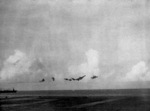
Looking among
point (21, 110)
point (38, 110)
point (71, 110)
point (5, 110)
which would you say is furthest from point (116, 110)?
point (5, 110)

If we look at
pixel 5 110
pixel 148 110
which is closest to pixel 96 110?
pixel 148 110

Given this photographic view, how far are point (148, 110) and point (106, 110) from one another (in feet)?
19.6

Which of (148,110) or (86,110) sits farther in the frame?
(86,110)

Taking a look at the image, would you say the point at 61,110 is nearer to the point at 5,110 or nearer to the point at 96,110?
the point at 96,110

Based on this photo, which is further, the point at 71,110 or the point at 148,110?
the point at 71,110

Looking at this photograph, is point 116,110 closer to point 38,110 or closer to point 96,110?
point 96,110

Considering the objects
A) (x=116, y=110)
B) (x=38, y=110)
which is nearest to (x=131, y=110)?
(x=116, y=110)

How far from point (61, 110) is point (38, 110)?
3280 mm

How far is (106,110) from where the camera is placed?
35.9 meters

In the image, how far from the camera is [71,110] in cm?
3662

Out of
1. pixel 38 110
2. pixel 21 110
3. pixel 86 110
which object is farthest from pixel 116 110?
pixel 21 110

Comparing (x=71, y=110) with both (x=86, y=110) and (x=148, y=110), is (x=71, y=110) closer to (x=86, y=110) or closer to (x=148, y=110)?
(x=86, y=110)

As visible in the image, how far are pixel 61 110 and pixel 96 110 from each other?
5.02 m

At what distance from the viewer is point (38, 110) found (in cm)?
3622
